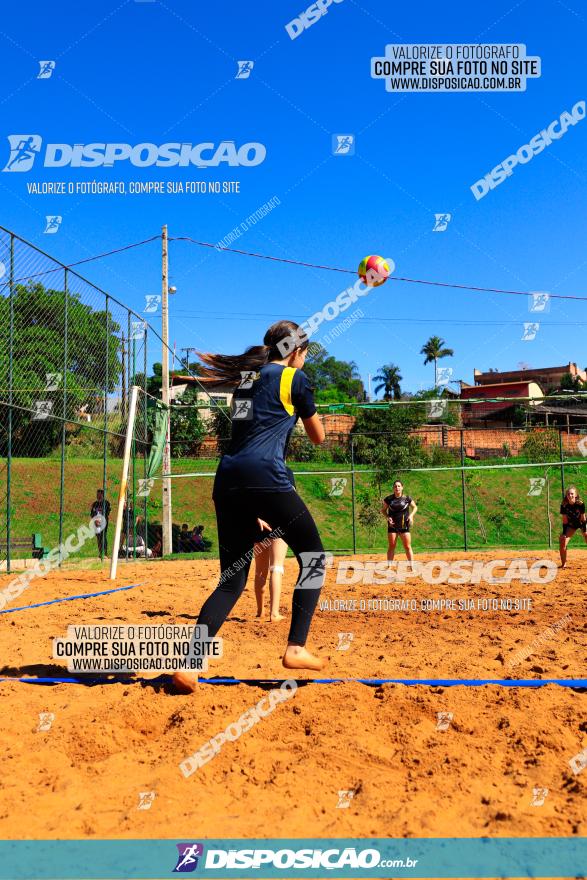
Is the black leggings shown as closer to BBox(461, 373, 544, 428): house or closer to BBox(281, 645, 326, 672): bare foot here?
BBox(281, 645, 326, 672): bare foot

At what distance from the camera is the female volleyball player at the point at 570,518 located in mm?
Answer: 11914

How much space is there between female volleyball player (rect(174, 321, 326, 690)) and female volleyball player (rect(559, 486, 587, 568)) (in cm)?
922

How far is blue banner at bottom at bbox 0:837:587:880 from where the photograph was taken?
6.85 feet

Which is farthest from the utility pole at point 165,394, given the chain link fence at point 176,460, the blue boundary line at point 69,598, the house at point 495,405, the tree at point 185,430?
the house at point 495,405

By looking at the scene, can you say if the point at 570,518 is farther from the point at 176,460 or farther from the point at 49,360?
the point at 176,460

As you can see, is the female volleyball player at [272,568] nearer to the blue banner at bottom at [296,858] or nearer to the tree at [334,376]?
the blue banner at bottom at [296,858]

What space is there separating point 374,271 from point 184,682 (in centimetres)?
1073

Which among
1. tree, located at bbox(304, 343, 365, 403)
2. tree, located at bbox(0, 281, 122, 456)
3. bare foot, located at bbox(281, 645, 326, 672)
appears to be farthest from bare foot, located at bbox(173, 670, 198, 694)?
tree, located at bbox(304, 343, 365, 403)

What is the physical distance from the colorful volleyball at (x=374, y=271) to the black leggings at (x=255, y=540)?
32.7 ft

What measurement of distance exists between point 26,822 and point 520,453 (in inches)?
1070

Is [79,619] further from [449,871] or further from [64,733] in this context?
[449,871]

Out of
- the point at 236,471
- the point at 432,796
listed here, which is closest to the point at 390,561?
the point at 236,471

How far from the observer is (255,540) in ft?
12.8

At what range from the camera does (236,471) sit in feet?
12.2
